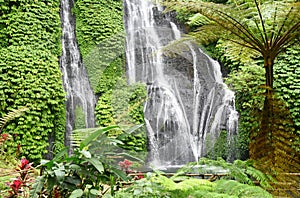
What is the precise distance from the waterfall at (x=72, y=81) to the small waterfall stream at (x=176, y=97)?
1.30 metres

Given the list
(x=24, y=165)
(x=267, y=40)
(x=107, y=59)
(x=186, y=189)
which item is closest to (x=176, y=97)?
(x=107, y=59)

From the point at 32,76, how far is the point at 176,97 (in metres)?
3.41

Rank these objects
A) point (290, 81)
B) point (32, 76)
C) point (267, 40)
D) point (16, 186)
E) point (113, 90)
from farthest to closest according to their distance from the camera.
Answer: point (113, 90)
point (290, 81)
point (32, 76)
point (267, 40)
point (16, 186)

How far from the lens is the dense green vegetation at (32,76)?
6281mm

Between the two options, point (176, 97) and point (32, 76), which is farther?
point (176, 97)

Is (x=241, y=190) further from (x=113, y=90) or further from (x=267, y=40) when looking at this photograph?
(x=113, y=90)

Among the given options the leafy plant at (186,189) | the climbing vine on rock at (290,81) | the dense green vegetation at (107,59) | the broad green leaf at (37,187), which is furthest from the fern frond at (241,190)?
the dense green vegetation at (107,59)

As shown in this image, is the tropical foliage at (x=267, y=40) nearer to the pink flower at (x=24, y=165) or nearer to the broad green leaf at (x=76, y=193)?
the broad green leaf at (x=76, y=193)

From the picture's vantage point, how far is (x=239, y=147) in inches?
295

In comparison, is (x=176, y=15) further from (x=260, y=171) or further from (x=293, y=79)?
(x=260, y=171)

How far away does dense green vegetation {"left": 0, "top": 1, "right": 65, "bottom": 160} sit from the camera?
6.28 meters

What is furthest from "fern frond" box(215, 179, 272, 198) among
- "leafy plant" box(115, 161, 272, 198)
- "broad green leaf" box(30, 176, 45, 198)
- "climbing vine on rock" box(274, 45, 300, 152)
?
"climbing vine on rock" box(274, 45, 300, 152)

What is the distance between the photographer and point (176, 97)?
313 inches

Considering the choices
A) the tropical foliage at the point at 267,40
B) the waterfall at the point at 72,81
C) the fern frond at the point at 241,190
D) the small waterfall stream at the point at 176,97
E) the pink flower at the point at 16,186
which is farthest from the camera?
the small waterfall stream at the point at 176,97
